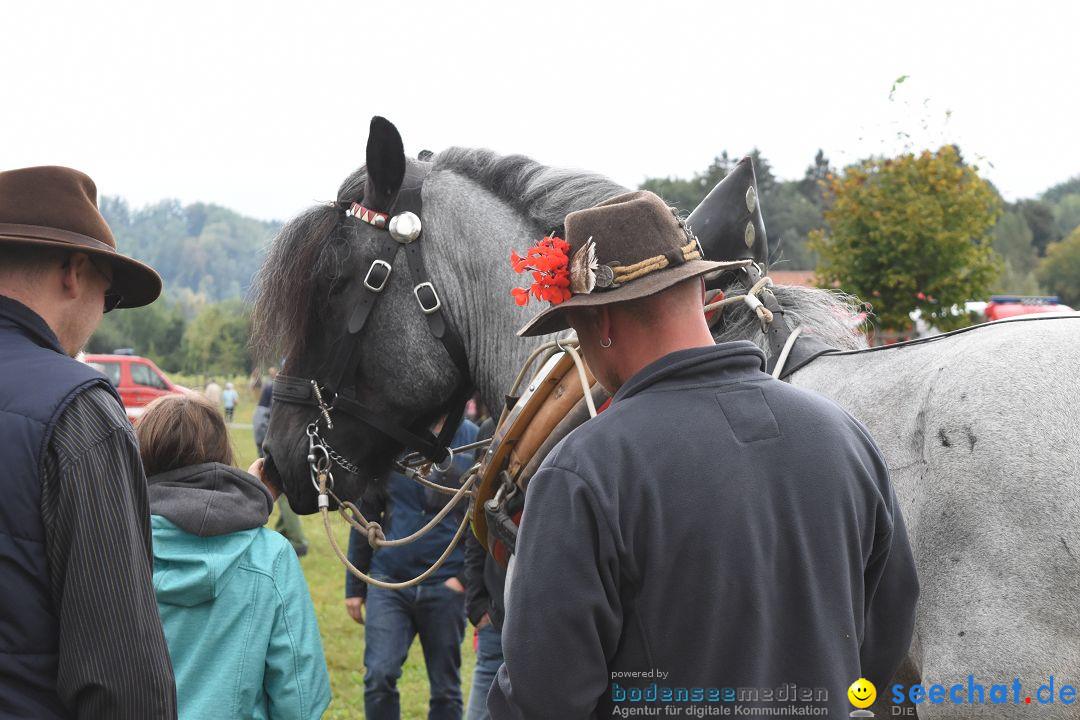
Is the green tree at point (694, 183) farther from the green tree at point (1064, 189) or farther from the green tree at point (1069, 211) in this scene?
the green tree at point (1064, 189)

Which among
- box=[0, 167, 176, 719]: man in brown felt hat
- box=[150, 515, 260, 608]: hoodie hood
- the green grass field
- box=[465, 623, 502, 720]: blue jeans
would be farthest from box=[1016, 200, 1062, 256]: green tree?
Answer: box=[0, 167, 176, 719]: man in brown felt hat

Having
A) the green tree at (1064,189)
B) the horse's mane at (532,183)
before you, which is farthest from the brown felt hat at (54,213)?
the green tree at (1064,189)

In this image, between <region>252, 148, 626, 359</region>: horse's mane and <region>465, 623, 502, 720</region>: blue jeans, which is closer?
<region>252, 148, 626, 359</region>: horse's mane

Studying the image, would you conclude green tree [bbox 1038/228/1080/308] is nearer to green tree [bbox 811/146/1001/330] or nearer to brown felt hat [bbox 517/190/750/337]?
green tree [bbox 811/146/1001/330]

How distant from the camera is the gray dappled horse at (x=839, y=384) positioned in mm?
1992

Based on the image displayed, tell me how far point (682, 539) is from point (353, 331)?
6.45ft

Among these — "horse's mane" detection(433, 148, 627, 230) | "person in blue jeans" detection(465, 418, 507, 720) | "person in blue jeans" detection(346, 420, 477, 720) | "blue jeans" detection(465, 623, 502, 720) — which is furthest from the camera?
"person in blue jeans" detection(346, 420, 477, 720)

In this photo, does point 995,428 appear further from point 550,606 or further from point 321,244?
point 321,244

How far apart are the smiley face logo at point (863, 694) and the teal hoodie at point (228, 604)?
1688 millimetres

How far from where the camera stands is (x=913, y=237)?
12484 mm

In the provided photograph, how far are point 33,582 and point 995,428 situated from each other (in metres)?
1.99

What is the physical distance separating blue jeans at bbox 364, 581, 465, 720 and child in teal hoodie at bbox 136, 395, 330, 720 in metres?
2.13

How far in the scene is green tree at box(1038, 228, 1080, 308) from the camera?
48156mm

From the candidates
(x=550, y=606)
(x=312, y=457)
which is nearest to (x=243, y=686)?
(x=312, y=457)
